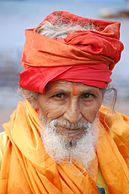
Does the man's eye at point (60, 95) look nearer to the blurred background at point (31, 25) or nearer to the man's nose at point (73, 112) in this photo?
the man's nose at point (73, 112)

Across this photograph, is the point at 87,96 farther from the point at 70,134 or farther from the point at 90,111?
the point at 70,134

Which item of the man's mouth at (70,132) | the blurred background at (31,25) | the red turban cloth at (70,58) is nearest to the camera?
the red turban cloth at (70,58)

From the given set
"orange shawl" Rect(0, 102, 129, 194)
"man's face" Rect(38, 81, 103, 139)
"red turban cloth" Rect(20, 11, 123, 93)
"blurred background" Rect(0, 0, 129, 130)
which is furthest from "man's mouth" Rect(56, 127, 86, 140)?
"blurred background" Rect(0, 0, 129, 130)

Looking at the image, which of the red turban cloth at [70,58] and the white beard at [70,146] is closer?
the red turban cloth at [70,58]

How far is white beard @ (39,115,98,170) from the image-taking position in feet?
10.6

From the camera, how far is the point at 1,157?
10.5ft

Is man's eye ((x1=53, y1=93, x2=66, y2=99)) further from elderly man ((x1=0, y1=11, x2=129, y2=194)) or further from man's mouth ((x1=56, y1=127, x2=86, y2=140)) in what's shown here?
man's mouth ((x1=56, y1=127, x2=86, y2=140))

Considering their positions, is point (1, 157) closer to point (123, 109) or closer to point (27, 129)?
point (27, 129)

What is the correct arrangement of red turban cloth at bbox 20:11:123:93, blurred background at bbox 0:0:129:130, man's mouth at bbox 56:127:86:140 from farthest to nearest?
blurred background at bbox 0:0:129:130 < man's mouth at bbox 56:127:86:140 < red turban cloth at bbox 20:11:123:93

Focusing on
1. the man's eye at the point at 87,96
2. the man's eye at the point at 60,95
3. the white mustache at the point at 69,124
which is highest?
the man's eye at the point at 60,95

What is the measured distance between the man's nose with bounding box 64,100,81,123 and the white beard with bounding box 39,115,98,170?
0.12 meters

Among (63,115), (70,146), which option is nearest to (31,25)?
(70,146)

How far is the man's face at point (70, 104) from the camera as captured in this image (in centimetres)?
310

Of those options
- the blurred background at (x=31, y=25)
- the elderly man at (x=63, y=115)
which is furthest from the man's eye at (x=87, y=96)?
the blurred background at (x=31, y=25)
